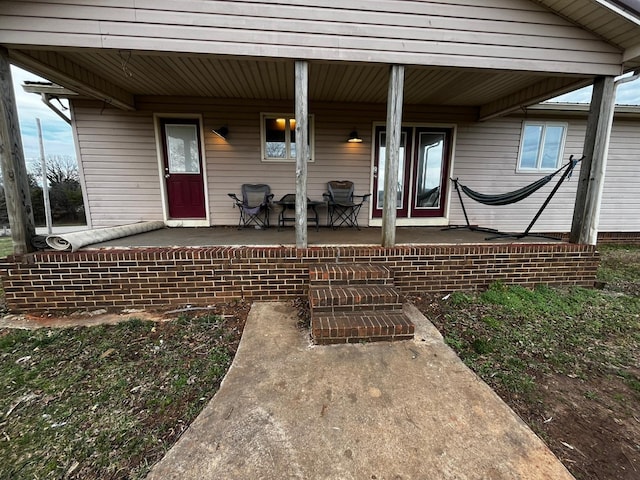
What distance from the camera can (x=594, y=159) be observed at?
3.18 metres

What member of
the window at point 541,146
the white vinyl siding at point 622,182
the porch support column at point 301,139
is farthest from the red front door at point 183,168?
the white vinyl siding at point 622,182

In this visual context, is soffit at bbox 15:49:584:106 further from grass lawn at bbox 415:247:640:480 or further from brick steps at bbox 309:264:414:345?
grass lawn at bbox 415:247:640:480

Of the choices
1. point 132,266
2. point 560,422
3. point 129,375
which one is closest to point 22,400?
point 129,375

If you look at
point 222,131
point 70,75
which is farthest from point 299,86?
point 70,75

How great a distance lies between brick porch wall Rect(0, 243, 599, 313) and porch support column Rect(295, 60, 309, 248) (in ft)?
0.89

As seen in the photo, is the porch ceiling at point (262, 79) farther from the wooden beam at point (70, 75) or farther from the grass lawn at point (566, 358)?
the grass lawn at point (566, 358)

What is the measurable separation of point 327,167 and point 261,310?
3.06 m

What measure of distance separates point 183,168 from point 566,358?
5404 millimetres

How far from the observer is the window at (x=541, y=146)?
529 centimetres

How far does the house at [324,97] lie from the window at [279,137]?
0.08 feet

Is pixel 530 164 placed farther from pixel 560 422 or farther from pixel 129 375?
pixel 129 375

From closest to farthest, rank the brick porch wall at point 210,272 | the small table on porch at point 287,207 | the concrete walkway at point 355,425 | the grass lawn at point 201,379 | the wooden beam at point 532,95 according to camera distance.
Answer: the concrete walkway at point 355,425 → the grass lawn at point 201,379 → the brick porch wall at point 210,272 → the wooden beam at point 532,95 → the small table on porch at point 287,207

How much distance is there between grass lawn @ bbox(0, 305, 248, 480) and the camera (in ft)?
4.29

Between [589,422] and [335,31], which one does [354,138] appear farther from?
[589,422]
